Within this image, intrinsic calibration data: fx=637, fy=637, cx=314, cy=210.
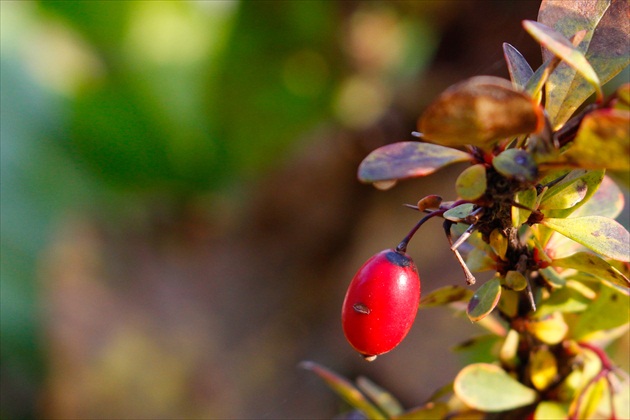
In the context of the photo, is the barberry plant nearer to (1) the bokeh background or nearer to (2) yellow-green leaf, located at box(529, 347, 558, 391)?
(2) yellow-green leaf, located at box(529, 347, 558, 391)

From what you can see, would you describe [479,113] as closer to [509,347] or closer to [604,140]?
[604,140]

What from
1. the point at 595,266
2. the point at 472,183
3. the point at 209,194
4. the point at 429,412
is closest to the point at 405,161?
the point at 472,183

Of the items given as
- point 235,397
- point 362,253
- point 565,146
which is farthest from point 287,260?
point 565,146

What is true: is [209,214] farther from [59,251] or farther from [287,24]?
[287,24]

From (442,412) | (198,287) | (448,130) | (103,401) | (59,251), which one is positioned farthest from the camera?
(198,287)

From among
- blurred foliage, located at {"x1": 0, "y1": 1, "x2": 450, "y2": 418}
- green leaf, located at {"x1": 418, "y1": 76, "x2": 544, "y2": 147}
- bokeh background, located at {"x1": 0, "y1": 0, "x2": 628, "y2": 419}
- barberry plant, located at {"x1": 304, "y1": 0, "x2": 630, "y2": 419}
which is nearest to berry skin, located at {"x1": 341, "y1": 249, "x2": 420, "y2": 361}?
barberry plant, located at {"x1": 304, "y1": 0, "x2": 630, "y2": 419}

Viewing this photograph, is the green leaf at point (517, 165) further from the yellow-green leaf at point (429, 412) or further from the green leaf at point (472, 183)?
the yellow-green leaf at point (429, 412)
